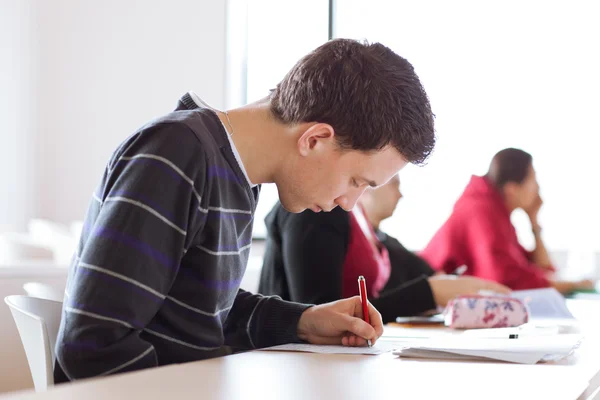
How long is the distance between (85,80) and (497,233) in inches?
164

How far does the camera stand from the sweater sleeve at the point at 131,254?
42.2 inches

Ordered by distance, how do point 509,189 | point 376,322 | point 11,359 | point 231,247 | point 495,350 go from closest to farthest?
point 495,350 < point 231,247 < point 376,322 < point 11,359 < point 509,189

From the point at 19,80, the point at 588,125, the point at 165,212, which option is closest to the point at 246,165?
the point at 165,212

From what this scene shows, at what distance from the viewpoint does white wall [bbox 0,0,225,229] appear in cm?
605

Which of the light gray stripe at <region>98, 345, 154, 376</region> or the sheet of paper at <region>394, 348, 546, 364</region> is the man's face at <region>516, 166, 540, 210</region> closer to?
the sheet of paper at <region>394, 348, 546, 364</region>

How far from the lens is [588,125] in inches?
204

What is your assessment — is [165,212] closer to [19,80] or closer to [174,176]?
[174,176]

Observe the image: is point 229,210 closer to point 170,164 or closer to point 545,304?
point 170,164

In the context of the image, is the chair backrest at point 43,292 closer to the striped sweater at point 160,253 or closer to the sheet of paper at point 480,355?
the striped sweater at point 160,253

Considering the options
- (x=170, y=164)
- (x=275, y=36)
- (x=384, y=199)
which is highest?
(x=275, y=36)

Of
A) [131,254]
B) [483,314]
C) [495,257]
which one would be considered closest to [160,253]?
[131,254]

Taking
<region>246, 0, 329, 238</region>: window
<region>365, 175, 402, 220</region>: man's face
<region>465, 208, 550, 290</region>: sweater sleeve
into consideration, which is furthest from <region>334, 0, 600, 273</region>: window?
<region>365, 175, 402, 220</region>: man's face

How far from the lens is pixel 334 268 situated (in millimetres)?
2004

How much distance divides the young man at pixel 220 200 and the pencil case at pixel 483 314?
0.52 m
